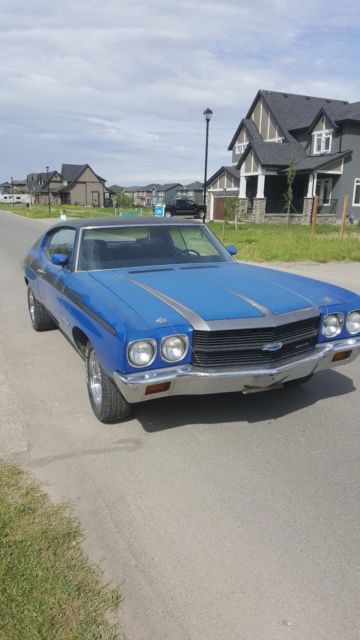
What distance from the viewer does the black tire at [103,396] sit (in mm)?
3691

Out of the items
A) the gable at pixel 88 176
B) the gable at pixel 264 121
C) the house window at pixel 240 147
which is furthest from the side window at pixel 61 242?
the gable at pixel 88 176

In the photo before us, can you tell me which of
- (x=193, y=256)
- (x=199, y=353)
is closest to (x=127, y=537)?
(x=199, y=353)

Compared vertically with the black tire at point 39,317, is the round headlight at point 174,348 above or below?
above

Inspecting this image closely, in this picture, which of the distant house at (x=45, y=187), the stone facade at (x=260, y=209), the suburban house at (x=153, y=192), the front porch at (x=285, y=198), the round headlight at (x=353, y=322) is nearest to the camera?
the round headlight at (x=353, y=322)

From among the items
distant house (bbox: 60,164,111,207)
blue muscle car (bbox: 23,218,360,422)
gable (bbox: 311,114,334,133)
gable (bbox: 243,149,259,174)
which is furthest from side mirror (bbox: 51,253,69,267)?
distant house (bbox: 60,164,111,207)

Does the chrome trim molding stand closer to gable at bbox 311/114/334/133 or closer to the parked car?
gable at bbox 311/114/334/133

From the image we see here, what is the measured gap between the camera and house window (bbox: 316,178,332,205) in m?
35.0

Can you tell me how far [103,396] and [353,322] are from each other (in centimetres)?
195

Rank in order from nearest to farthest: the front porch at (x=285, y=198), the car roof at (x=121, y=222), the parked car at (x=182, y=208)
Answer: the car roof at (x=121, y=222) → the front porch at (x=285, y=198) → the parked car at (x=182, y=208)

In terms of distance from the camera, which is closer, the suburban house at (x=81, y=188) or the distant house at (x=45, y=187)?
the suburban house at (x=81, y=188)

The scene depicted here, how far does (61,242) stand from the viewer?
5621 mm

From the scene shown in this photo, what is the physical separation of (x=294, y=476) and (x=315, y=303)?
4.10ft

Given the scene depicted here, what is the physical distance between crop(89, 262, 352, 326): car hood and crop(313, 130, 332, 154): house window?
111 ft

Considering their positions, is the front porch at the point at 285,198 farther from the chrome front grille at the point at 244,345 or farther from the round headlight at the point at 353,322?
the chrome front grille at the point at 244,345
